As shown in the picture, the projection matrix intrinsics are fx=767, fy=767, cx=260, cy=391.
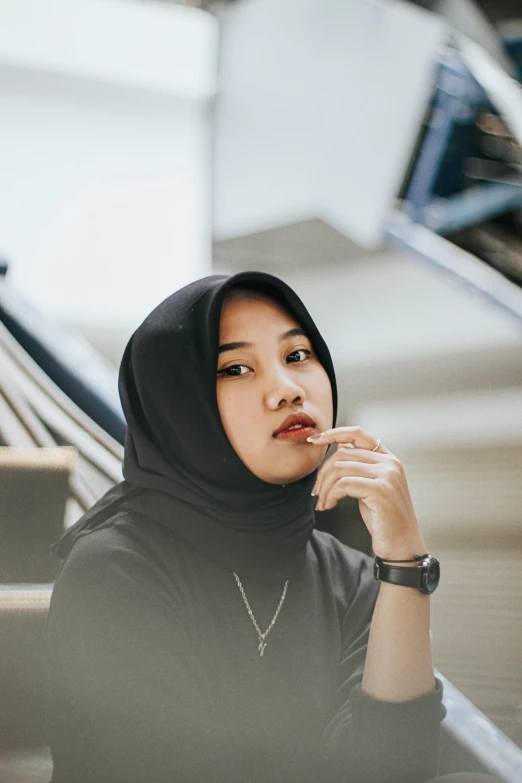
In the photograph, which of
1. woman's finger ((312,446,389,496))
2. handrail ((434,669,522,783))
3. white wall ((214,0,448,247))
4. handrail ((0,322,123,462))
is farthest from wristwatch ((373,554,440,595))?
white wall ((214,0,448,247))

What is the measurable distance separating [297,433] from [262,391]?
61 millimetres

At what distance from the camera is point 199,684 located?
81 cm

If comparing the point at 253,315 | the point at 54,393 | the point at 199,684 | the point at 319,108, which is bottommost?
the point at 199,684

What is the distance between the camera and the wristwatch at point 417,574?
785 millimetres

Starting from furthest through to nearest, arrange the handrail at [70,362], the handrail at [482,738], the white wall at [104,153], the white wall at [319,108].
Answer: the white wall at [319,108]
the white wall at [104,153]
the handrail at [70,362]
the handrail at [482,738]

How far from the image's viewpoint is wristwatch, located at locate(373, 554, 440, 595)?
2.58ft

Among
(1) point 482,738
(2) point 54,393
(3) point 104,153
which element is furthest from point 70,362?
(1) point 482,738

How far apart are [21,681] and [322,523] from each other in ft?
1.34

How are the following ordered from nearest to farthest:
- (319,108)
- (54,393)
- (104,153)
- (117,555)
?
(117,555) < (54,393) < (104,153) < (319,108)

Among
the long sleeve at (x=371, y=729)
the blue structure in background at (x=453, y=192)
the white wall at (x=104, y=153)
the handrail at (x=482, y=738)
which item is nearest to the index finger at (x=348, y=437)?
the long sleeve at (x=371, y=729)

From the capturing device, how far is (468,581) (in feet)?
3.61

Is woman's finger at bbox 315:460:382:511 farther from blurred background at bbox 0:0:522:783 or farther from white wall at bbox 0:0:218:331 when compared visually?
white wall at bbox 0:0:218:331

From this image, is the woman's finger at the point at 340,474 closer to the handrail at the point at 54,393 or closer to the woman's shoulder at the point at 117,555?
the woman's shoulder at the point at 117,555

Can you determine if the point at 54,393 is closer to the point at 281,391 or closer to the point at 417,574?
the point at 281,391
